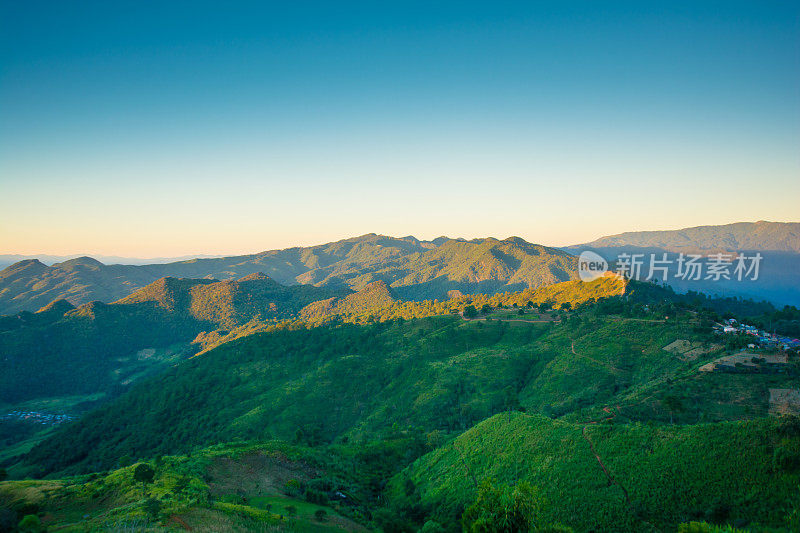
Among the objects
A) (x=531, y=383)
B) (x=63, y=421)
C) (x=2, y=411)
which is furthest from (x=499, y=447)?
(x=2, y=411)

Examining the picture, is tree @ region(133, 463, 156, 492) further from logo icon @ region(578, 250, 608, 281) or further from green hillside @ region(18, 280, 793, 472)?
logo icon @ region(578, 250, 608, 281)

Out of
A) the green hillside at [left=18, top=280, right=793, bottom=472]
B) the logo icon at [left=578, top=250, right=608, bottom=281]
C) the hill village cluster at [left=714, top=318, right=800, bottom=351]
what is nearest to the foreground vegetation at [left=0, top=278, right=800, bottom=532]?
the green hillside at [left=18, top=280, right=793, bottom=472]

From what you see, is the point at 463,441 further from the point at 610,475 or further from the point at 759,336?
the point at 759,336

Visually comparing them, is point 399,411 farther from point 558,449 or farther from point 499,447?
point 558,449

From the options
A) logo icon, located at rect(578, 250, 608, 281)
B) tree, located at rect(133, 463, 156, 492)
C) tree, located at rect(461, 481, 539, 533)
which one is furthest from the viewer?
logo icon, located at rect(578, 250, 608, 281)

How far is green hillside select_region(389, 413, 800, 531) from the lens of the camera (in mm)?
31438

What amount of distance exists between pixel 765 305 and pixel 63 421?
318m

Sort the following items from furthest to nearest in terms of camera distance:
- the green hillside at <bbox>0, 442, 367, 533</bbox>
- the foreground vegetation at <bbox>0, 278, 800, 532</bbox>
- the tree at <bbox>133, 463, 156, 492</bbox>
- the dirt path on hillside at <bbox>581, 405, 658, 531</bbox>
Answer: the tree at <bbox>133, 463, 156, 492</bbox>, the dirt path on hillside at <bbox>581, 405, 658, 531</bbox>, the foreground vegetation at <bbox>0, 278, 800, 532</bbox>, the green hillside at <bbox>0, 442, 367, 533</bbox>

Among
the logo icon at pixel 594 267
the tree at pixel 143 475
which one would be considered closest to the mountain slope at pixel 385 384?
the tree at pixel 143 475

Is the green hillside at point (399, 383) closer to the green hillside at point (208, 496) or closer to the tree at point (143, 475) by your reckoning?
the green hillside at point (208, 496)

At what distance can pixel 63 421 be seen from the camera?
502ft

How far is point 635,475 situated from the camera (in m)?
37.4

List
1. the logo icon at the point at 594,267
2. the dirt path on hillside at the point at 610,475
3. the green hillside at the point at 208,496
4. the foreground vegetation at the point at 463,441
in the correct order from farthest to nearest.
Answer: the logo icon at the point at 594,267, the dirt path on hillside at the point at 610,475, the foreground vegetation at the point at 463,441, the green hillside at the point at 208,496

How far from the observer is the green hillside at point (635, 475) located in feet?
103
